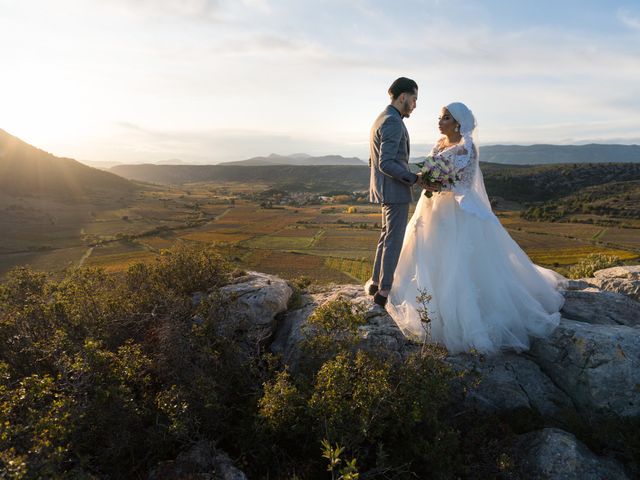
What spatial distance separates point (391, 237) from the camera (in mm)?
5719

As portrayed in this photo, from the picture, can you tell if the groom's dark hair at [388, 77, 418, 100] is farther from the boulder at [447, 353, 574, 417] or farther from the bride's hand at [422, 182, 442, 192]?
the boulder at [447, 353, 574, 417]

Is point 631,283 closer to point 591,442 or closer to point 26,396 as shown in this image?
point 591,442

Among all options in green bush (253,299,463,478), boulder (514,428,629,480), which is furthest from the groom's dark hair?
boulder (514,428,629,480)

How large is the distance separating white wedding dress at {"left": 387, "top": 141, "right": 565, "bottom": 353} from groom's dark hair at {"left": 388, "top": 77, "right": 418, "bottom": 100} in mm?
1094

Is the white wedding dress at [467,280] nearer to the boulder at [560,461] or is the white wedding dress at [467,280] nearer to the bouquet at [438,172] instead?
the bouquet at [438,172]

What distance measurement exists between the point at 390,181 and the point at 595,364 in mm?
3609

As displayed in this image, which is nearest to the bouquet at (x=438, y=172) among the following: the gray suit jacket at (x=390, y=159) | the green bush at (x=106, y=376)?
the gray suit jacket at (x=390, y=159)

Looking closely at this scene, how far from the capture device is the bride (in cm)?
513

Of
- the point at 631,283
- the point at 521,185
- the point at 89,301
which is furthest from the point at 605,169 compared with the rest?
the point at 89,301

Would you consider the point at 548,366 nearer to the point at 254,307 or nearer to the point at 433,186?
the point at 433,186

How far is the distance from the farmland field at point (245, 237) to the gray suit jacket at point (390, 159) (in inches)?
872

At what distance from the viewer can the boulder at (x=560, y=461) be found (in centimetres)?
368

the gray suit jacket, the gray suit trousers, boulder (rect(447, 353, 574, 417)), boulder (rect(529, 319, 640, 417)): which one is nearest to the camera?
boulder (rect(529, 319, 640, 417))

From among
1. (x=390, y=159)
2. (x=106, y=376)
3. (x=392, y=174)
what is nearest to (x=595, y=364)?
(x=392, y=174)
